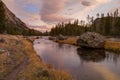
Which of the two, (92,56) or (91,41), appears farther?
(91,41)

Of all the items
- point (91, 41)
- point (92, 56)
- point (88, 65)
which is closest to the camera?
point (88, 65)

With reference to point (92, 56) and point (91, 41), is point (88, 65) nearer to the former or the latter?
point (92, 56)

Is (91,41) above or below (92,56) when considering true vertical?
above

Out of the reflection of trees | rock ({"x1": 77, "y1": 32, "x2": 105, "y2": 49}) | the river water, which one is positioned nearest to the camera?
the river water

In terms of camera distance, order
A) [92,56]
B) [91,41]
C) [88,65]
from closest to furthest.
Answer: [88,65] < [92,56] < [91,41]

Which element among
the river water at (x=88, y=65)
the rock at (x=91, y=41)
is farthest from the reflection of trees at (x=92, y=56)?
the rock at (x=91, y=41)

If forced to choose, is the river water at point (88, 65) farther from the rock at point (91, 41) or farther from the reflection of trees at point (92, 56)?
the rock at point (91, 41)

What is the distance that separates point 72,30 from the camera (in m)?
180

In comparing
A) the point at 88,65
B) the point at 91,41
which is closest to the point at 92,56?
the point at 88,65

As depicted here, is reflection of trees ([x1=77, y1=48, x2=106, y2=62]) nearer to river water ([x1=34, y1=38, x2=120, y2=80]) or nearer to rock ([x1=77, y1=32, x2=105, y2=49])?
river water ([x1=34, y1=38, x2=120, y2=80])

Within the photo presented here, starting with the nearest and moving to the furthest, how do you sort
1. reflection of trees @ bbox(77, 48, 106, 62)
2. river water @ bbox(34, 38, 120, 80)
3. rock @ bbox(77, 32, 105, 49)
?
river water @ bbox(34, 38, 120, 80)
reflection of trees @ bbox(77, 48, 106, 62)
rock @ bbox(77, 32, 105, 49)

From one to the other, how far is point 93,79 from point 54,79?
7.21m

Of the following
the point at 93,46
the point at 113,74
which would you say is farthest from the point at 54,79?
the point at 93,46

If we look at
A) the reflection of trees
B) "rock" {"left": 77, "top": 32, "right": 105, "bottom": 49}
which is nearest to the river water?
the reflection of trees
